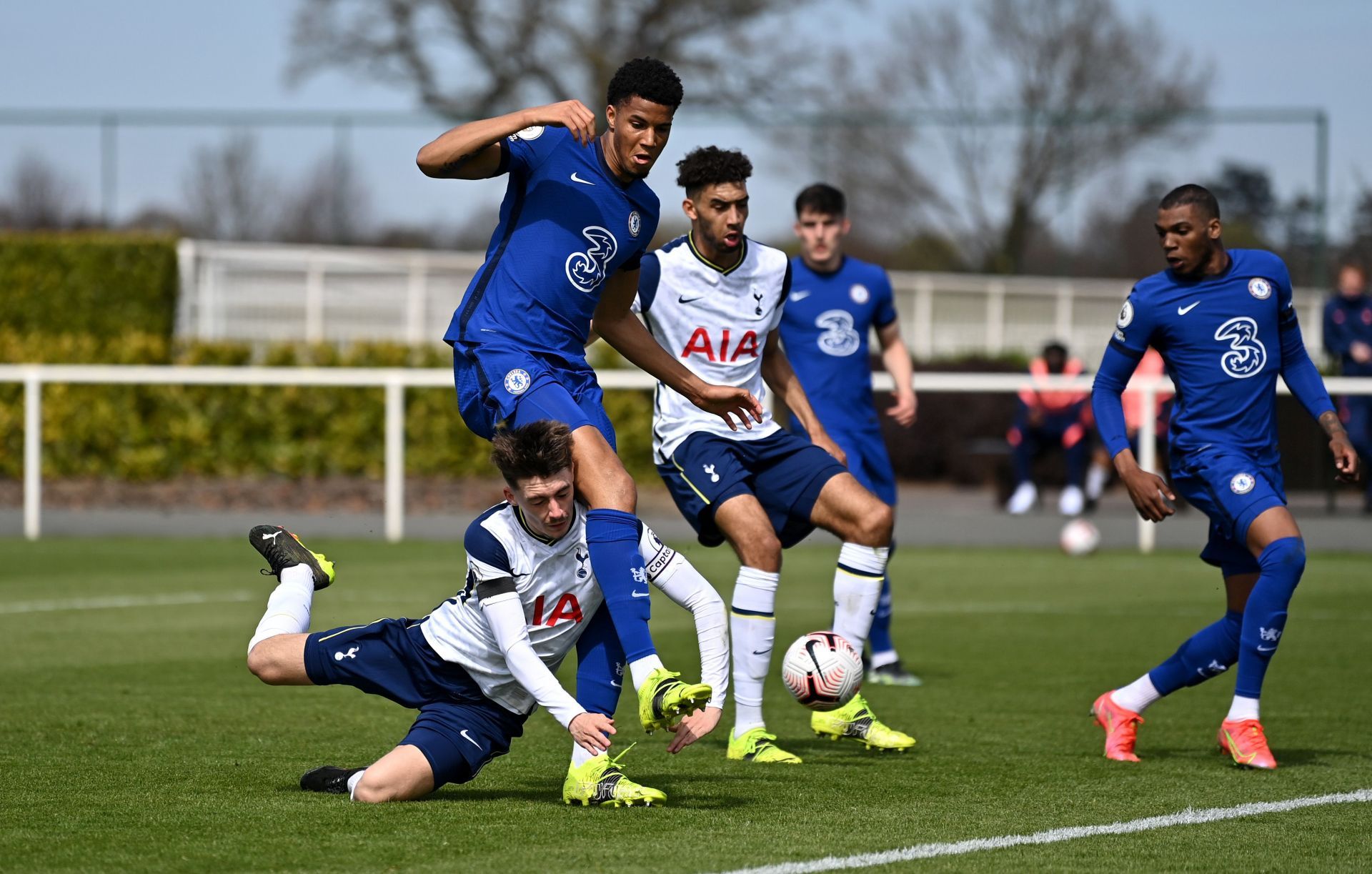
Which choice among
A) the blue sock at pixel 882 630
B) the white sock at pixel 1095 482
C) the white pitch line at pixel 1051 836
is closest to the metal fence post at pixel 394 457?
the blue sock at pixel 882 630

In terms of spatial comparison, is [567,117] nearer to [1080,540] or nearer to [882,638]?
[882,638]

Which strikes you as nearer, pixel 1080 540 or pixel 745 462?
pixel 745 462

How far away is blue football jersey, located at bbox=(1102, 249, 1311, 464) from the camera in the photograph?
6.29 meters

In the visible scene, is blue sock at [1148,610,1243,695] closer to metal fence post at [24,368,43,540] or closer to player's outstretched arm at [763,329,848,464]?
player's outstretched arm at [763,329,848,464]

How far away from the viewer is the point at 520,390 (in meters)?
5.43

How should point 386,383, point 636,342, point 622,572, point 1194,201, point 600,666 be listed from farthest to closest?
point 386,383 → point 1194,201 → point 636,342 → point 600,666 → point 622,572

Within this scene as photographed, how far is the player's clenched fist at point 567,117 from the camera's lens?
5148mm

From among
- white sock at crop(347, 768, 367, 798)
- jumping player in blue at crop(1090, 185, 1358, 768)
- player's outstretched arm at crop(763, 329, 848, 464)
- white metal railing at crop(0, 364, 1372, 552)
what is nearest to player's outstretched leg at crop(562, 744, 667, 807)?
white sock at crop(347, 768, 367, 798)

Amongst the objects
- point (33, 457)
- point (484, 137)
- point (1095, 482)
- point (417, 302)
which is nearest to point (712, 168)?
point (484, 137)

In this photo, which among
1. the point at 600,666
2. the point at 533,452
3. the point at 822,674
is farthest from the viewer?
the point at 822,674

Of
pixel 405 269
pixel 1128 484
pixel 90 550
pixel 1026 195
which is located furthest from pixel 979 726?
pixel 1026 195

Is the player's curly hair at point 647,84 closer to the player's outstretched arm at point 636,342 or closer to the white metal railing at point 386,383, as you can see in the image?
the player's outstretched arm at point 636,342

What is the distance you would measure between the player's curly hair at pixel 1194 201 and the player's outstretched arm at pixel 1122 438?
0.57 m

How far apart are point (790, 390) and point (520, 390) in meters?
2.00
